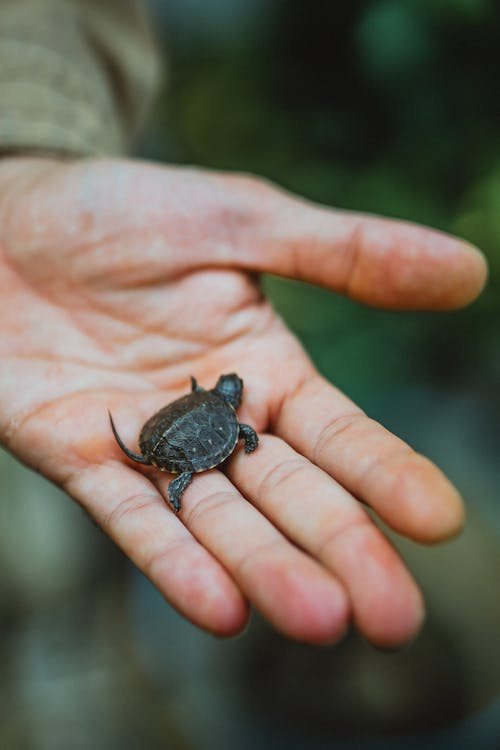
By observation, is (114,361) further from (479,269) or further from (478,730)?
(478,730)

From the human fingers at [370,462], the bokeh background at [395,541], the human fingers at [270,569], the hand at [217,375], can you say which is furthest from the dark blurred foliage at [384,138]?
the human fingers at [270,569]

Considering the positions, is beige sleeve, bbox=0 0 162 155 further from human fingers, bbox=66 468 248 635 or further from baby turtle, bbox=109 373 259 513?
human fingers, bbox=66 468 248 635

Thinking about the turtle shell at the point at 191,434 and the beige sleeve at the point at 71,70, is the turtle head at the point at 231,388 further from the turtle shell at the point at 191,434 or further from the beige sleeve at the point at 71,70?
the beige sleeve at the point at 71,70

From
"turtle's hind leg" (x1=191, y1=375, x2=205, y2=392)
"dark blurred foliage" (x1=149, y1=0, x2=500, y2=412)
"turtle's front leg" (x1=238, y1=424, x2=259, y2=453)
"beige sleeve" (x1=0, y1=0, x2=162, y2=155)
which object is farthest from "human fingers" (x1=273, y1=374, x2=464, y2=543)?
"beige sleeve" (x1=0, y1=0, x2=162, y2=155)

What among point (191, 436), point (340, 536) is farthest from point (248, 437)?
point (340, 536)

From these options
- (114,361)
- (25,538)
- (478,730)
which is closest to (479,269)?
(114,361)

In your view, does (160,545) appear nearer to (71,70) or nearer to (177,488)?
(177,488)
